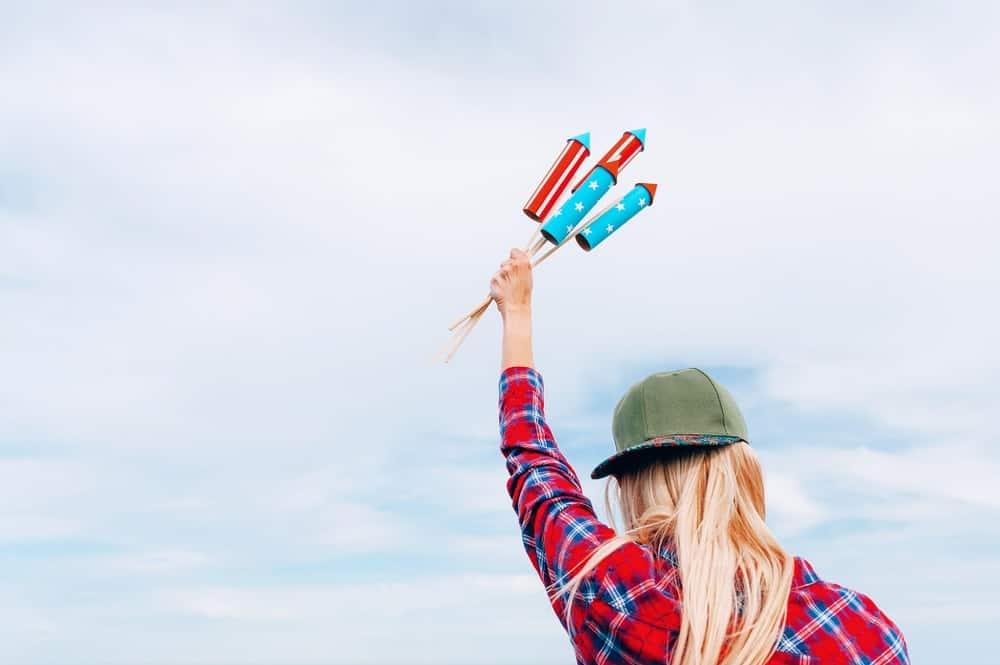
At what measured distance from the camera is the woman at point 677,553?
3.38 metres

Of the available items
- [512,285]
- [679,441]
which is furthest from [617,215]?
[679,441]

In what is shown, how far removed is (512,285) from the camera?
183 inches

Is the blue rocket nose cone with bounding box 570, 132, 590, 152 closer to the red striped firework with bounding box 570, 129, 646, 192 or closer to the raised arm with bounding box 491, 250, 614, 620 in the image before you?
the red striped firework with bounding box 570, 129, 646, 192

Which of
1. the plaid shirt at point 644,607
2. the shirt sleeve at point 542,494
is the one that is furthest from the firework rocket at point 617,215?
the plaid shirt at point 644,607

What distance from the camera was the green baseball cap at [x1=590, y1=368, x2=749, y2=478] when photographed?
387cm

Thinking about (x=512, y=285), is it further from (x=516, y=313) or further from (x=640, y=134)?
(x=640, y=134)

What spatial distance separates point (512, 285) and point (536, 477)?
1.09 metres

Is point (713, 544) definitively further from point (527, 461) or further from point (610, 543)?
point (527, 461)

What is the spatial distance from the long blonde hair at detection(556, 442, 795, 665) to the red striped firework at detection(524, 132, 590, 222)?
8.25 ft

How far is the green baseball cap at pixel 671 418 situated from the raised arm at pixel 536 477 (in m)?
0.27

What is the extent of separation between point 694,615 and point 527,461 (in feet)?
3.14

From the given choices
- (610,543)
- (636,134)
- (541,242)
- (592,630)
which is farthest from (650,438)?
(636,134)

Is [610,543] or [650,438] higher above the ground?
[650,438]

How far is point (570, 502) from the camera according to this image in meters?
3.77
